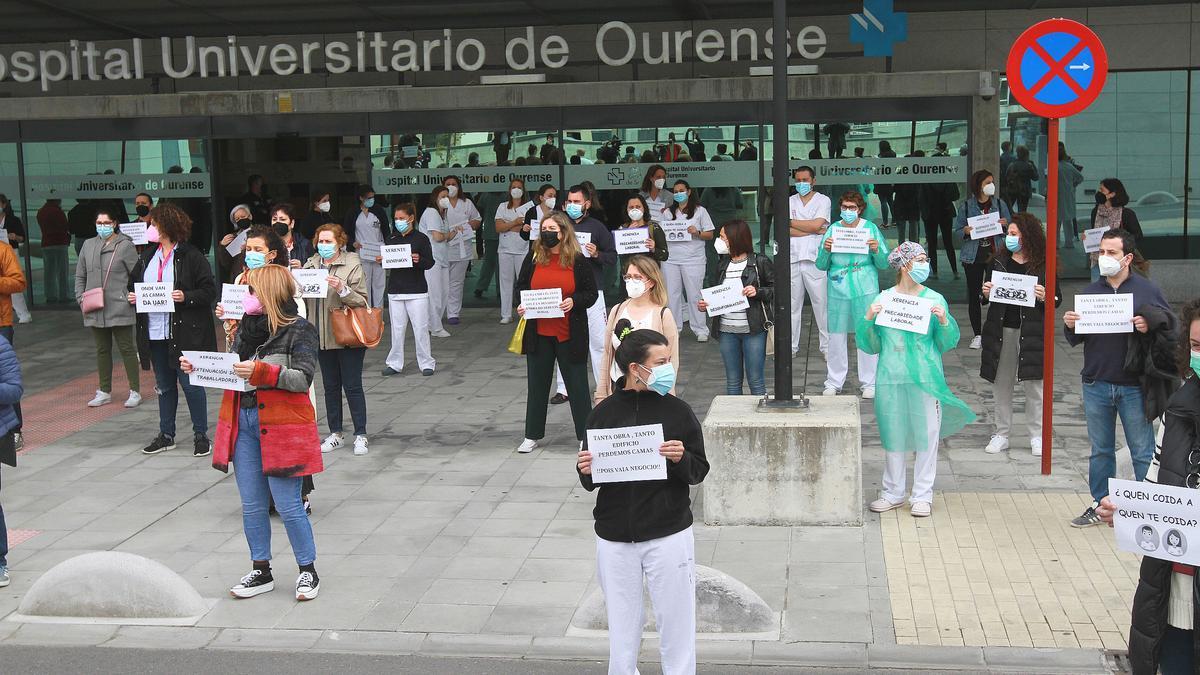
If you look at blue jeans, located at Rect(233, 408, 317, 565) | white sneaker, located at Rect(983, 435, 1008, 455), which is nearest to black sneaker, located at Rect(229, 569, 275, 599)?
blue jeans, located at Rect(233, 408, 317, 565)

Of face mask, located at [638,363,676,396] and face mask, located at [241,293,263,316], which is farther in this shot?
face mask, located at [241,293,263,316]

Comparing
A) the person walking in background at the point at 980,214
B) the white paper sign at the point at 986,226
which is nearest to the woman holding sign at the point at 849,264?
the white paper sign at the point at 986,226

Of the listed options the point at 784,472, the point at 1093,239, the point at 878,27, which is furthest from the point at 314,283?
the point at 878,27

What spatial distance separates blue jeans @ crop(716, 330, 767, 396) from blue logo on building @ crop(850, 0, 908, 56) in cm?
785

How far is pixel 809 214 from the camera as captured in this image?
44.2 feet

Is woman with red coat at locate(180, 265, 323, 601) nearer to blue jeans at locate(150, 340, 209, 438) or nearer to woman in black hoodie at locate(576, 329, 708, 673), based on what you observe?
woman in black hoodie at locate(576, 329, 708, 673)

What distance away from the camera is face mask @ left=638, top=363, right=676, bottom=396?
529 cm

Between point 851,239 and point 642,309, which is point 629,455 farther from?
point 851,239

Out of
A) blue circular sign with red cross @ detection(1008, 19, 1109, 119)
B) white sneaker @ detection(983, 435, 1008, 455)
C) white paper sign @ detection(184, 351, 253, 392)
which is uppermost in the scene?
blue circular sign with red cross @ detection(1008, 19, 1109, 119)

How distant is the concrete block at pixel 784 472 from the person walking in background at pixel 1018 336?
1929 millimetres

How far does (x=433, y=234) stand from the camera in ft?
54.2

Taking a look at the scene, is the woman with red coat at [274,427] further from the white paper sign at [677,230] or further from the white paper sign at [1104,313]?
the white paper sign at [677,230]

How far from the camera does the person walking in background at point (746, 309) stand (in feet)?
34.2

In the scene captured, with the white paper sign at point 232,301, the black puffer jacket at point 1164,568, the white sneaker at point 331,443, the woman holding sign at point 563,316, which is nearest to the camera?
the black puffer jacket at point 1164,568
